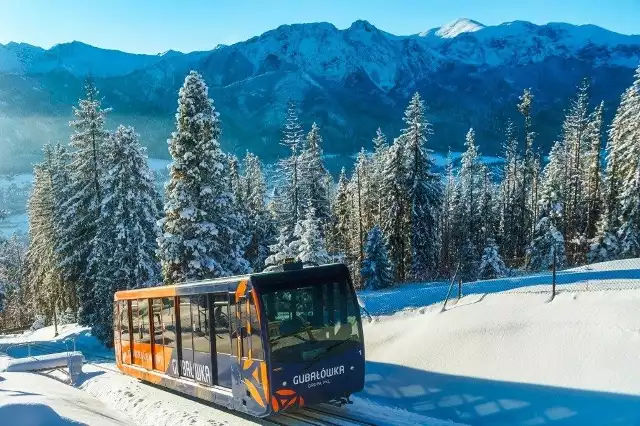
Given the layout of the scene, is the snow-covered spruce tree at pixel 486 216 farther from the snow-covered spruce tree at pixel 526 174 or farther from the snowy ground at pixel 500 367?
the snowy ground at pixel 500 367

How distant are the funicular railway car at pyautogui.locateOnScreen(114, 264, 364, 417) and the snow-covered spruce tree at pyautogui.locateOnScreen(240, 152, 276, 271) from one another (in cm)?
3608

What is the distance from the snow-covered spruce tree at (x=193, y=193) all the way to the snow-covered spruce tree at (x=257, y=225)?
870 inches

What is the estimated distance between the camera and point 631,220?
1494 inches

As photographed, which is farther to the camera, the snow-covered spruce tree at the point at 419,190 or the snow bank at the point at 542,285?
the snow-covered spruce tree at the point at 419,190

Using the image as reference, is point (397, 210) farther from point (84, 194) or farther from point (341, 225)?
point (84, 194)

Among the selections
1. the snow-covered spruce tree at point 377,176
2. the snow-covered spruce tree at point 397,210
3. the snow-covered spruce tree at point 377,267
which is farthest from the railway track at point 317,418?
the snow-covered spruce tree at point 377,176

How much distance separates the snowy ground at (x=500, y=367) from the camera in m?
10.8

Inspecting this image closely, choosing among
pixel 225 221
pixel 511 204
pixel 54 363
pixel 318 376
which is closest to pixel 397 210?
pixel 225 221

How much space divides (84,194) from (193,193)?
10.7 meters

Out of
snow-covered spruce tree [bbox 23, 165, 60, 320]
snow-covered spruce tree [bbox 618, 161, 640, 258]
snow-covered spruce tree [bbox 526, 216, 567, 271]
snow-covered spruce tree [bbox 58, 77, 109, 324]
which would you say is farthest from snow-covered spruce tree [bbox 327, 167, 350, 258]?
snow-covered spruce tree [bbox 58, 77, 109, 324]

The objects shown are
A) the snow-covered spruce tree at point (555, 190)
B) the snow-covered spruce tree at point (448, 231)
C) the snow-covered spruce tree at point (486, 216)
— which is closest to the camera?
the snow-covered spruce tree at point (555, 190)

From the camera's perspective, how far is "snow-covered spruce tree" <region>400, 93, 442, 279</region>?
1666 inches

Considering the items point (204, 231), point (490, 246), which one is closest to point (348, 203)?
point (490, 246)

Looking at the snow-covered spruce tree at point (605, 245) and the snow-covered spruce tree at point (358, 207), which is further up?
the snow-covered spruce tree at point (358, 207)
